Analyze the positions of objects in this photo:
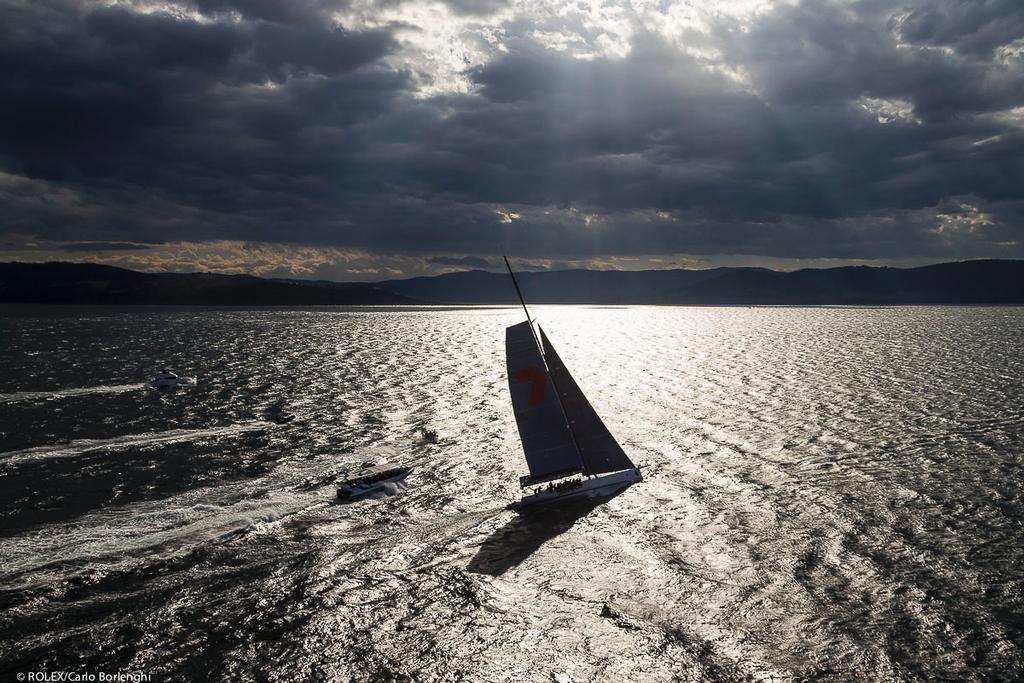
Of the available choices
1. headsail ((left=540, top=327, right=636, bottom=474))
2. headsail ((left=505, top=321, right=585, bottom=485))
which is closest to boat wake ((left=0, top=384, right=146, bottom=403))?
headsail ((left=505, top=321, right=585, bottom=485))

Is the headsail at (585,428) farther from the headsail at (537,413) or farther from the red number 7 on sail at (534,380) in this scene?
the red number 7 on sail at (534,380)

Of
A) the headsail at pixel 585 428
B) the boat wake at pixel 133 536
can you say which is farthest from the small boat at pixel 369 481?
the headsail at pixel 585 428

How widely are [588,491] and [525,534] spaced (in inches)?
339

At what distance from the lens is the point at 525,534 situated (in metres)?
40.7

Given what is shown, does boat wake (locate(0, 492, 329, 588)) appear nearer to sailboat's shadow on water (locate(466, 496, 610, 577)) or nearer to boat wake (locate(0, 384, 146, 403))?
sailboat's shadow on water (locate(466, 496, 610, 577))

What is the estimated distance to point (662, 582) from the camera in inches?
1321

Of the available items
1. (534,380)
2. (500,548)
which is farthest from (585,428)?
(500,548)

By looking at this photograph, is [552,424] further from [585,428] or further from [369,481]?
[369,481]

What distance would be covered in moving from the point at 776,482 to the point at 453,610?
98.4 feet

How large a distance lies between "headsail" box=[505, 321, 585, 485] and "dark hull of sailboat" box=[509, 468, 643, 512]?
50.6 inches

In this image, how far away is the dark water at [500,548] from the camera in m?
27.2

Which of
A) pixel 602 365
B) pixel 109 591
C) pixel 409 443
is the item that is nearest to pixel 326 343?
pixel 602 365

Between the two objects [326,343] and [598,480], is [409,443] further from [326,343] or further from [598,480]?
[326,343]

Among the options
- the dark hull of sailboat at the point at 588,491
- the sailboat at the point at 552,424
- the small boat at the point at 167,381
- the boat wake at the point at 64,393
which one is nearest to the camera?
the dark hull of sailboat at the point at 588,491
